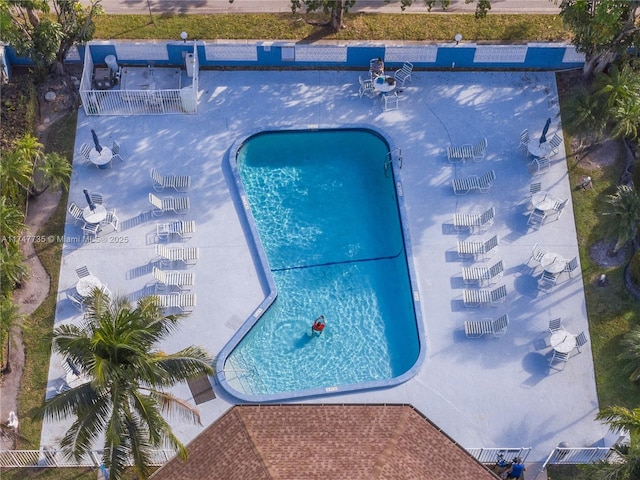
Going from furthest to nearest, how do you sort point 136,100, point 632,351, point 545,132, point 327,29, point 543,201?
point 327,29 → point 136,100 → point 545,132 → point 543,201 → point 632,351

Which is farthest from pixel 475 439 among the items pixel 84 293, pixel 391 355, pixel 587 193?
pixel 84 293

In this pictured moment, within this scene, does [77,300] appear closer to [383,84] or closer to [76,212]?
[76,212]

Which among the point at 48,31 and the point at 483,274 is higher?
the point at 48,31

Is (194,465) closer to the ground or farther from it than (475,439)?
farther from it

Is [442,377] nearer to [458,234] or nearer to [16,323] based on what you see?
[458,234]

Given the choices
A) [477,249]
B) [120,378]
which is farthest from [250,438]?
[477,249]

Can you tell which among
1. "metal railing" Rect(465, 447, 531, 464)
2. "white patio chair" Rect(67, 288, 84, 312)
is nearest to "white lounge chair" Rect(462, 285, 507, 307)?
"metal railing" Rect(465, 447, 531, 464)
